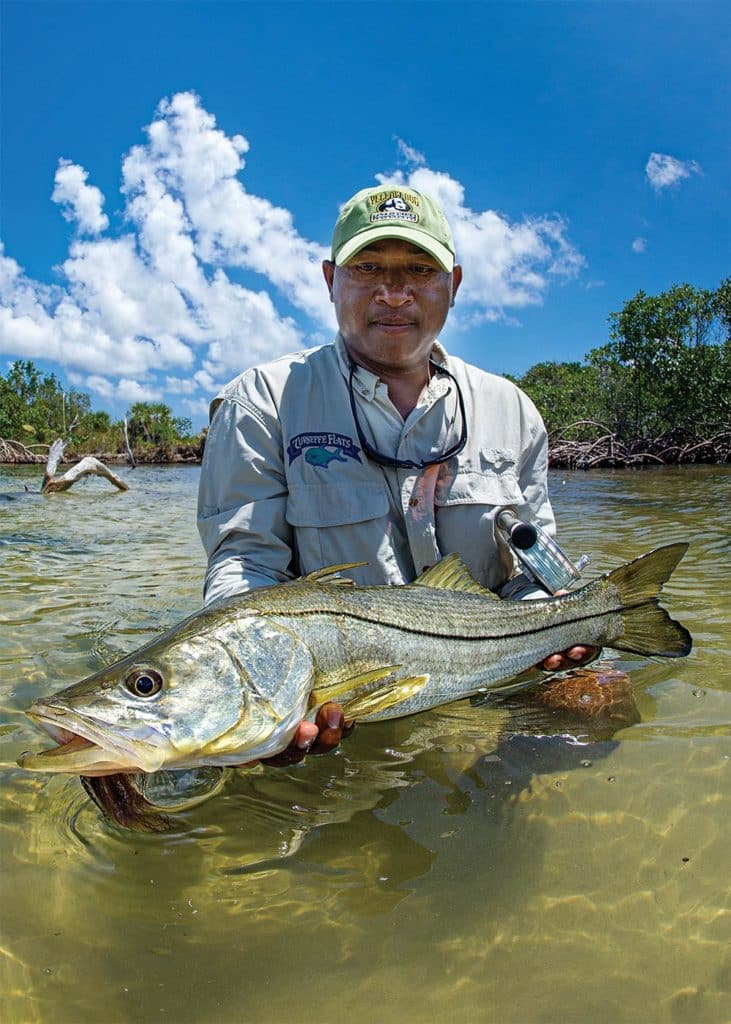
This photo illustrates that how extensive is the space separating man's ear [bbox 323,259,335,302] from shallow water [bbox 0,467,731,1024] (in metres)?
2.45

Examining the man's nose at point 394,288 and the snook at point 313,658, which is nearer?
the snook at point 313,658

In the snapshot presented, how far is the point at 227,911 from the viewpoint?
7.30 feet

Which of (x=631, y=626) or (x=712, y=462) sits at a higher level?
(x=712, y=462)

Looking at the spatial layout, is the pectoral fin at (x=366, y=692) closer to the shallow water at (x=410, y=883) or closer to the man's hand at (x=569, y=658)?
the shallow water at (x=410, y=883)

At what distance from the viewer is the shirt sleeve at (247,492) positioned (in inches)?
141

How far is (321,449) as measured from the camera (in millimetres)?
3762

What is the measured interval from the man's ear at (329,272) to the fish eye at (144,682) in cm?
267

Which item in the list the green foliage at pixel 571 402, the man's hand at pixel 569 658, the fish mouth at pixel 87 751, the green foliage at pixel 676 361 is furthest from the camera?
the green foliage at pixel 571 402

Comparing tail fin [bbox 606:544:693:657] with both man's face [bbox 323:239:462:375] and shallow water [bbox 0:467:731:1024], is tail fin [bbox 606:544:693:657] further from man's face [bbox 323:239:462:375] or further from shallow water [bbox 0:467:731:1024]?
man's face [bbox 323:239:462:375]

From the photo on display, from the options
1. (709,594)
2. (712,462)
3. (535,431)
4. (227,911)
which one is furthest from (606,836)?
(712,462)

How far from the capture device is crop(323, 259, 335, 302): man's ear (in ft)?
13.2

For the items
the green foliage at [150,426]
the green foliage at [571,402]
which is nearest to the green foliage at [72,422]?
the green foliage at [150,426]

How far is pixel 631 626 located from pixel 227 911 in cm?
214

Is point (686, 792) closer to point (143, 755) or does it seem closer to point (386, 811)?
point (386, 811)
